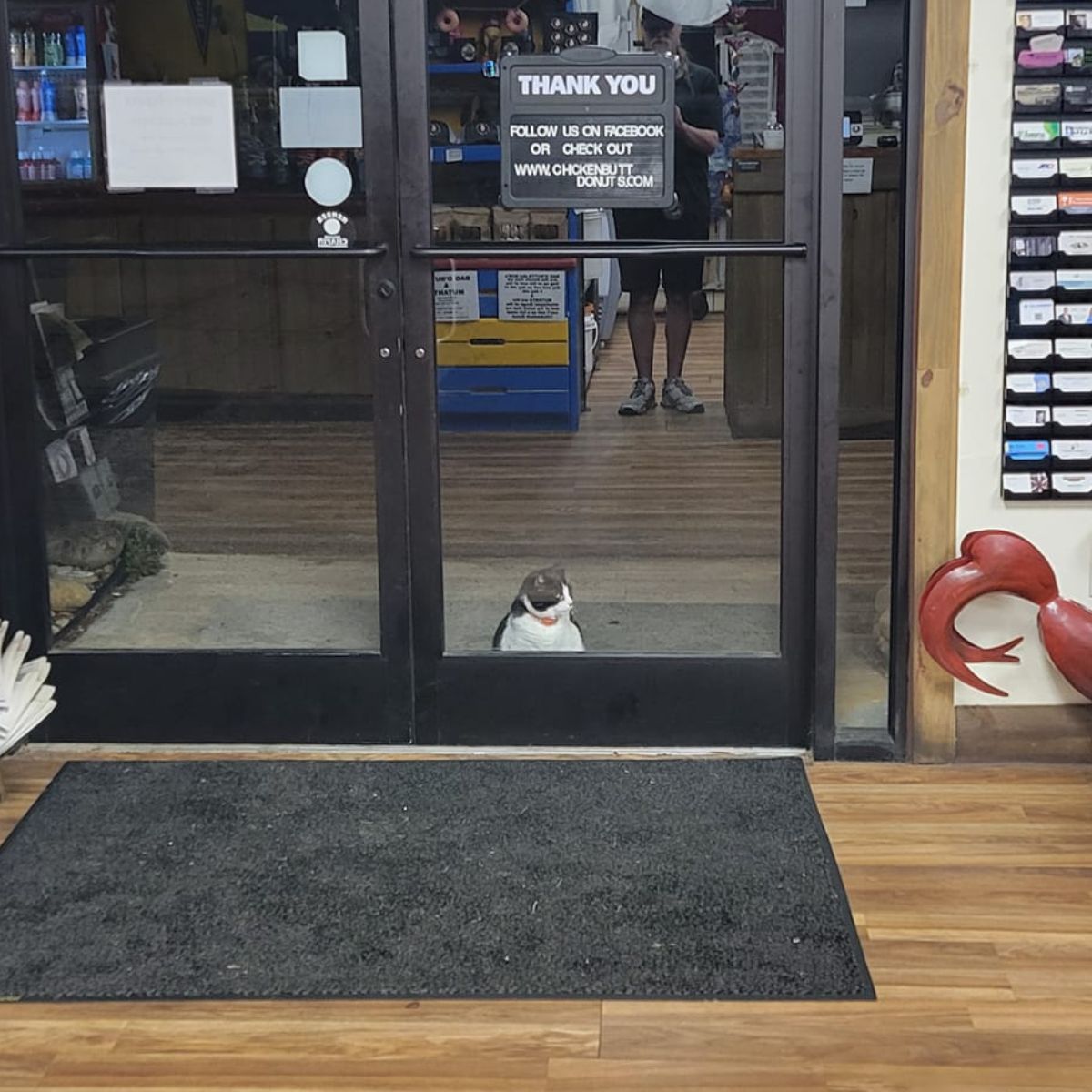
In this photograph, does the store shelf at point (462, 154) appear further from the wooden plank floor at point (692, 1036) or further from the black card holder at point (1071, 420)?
the wooden plank floor at point (692, 1036)

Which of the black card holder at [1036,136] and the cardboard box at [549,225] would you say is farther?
the cardboard box at [549,225]

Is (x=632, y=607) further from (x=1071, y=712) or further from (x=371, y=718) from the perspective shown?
(x=1071, y=712)

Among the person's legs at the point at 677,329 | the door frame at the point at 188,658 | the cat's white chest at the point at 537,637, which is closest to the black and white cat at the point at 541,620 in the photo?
the cat's white chest at the point at 537,637

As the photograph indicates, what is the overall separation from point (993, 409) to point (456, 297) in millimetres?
1093

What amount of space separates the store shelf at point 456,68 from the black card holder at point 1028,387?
3.91ft

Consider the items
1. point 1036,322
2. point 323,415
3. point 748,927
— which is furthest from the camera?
point 323,415

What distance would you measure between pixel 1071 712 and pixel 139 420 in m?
2.01

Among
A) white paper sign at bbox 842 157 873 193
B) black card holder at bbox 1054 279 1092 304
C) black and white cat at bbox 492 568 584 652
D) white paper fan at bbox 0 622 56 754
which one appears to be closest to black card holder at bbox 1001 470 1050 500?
black card holder at bbox 1054 279 1092 304

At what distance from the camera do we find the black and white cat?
3469 millimetres

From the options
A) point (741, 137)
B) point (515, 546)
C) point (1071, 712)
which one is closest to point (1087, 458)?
point (1071, 712)

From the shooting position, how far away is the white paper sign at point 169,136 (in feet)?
10.6

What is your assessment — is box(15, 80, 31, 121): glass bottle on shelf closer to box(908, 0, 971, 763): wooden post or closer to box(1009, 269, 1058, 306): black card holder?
box(908, 0, 971, 763): wooden post

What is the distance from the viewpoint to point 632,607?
11.5 feet

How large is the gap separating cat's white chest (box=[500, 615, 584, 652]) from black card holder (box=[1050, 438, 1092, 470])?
1032 millimetres
